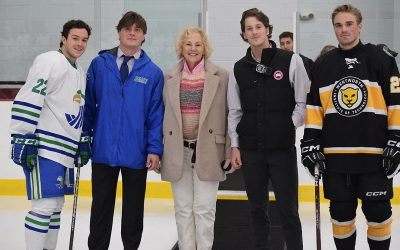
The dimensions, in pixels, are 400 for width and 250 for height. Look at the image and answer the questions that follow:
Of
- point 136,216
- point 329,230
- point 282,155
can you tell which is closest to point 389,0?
point 329,230

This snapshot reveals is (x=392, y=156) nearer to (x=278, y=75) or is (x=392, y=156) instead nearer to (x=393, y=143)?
(x=393, y=143)

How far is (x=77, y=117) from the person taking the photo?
8.48ft

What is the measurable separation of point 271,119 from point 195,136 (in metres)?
0.36

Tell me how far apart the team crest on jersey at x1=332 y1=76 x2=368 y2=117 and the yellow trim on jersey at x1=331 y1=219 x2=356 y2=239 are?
44 cm

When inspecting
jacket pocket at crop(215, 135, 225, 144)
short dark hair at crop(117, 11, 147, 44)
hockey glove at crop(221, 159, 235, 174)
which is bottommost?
hockey glove at crop(221, 159, 235, 174)

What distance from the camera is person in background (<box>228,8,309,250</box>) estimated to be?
2.51 m

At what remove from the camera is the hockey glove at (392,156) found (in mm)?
2230

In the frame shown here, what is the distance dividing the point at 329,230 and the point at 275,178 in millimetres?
1416

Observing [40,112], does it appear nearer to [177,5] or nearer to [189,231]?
[189,231]

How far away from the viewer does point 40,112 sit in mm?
2502

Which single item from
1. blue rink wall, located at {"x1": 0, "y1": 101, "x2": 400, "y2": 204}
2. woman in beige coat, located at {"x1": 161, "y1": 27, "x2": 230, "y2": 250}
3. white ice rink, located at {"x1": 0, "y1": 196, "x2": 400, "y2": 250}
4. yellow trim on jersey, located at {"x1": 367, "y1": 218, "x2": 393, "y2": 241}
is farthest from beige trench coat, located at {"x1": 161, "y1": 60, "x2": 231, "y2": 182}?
blue rink wall, located at {"x1": 0, "y1": 101, "x2": 400, "y2": 204}

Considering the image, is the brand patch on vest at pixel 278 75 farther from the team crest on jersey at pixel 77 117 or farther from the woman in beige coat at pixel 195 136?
the team crest on jersey at pixel 77 117

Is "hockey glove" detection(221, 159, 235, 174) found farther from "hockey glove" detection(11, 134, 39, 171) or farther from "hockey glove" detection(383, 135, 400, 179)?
"hockey glove" detection(11, 134, 39, 171)

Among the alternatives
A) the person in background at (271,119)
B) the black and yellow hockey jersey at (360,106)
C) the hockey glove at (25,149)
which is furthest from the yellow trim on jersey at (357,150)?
the hockey glove at (25,149)
